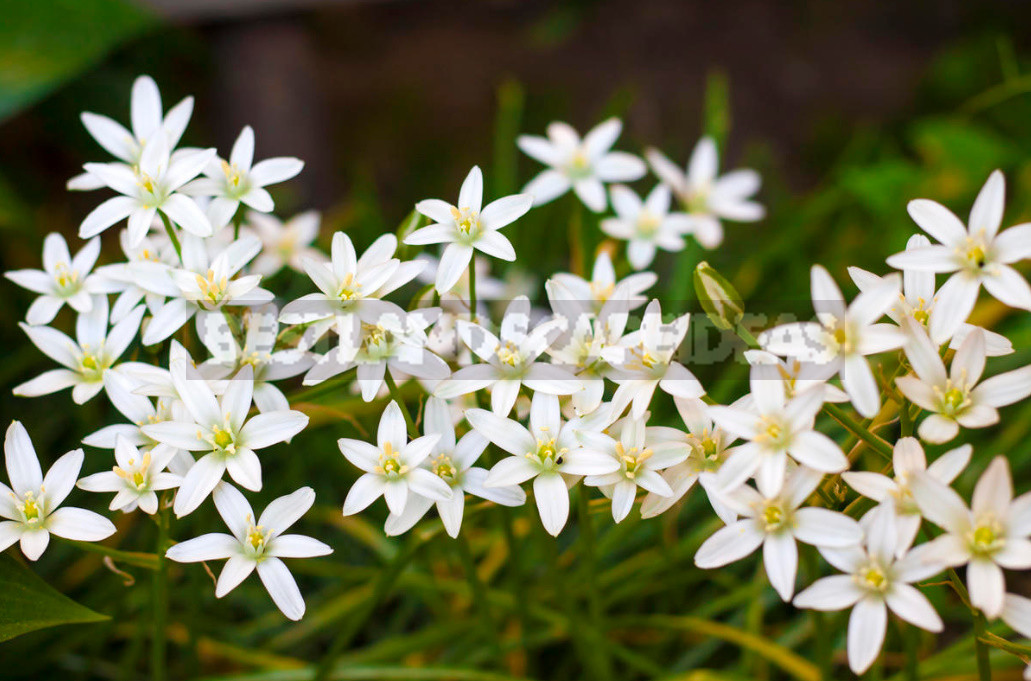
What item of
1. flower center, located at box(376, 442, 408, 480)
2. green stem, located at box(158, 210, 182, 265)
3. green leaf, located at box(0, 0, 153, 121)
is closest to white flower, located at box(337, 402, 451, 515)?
flower center, located at box(376, 442, 408, 480)

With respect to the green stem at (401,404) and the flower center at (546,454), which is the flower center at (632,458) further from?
the green stem at (401,404)

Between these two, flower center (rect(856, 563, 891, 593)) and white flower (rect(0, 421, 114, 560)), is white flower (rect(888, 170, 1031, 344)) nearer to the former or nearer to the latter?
flower center (rect(856, 563, 891, 593))

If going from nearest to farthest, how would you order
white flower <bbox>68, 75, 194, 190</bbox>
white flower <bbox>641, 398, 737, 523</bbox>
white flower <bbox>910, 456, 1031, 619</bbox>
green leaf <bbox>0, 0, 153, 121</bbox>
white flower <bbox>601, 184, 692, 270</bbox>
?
white flower <bbox>910, 456, 1031, 619</bbox> < white flower <bbox>641, 398, 737, 523</bbox> < white flower <bbox>68, 75, 194, 190</bbox> < white flower <bbox>601, 184, 692, 270</bbox> < green leaf <bbox>0, 0, 153, 121</bbox>

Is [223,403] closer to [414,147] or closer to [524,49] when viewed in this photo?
[414,147]

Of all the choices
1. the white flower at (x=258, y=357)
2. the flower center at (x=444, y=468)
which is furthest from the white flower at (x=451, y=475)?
the white flower at (x=258, y=357)

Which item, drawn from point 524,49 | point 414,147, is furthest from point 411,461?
point 524,49

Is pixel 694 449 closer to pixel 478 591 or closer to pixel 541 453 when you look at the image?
pixel 541 453

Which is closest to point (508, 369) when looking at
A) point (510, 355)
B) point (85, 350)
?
point (510, 355)
